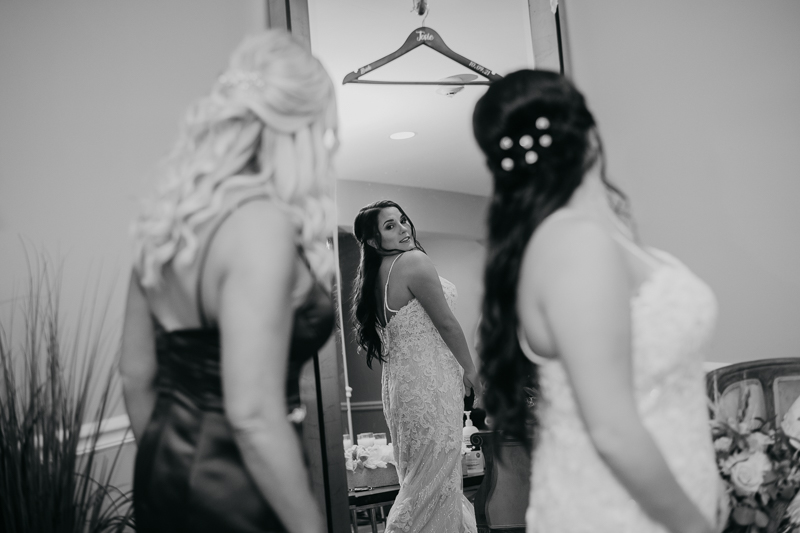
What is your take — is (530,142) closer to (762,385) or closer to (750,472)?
(750,472)

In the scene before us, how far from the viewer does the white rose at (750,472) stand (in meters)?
1.40

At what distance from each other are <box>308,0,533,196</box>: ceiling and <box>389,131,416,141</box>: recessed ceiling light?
0.02 meters

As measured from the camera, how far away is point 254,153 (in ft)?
4.24

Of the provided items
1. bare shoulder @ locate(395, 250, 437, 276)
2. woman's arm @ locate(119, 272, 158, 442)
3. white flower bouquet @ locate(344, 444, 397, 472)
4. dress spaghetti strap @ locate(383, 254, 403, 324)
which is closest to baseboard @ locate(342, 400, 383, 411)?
white flower bouquet @ locate(344, 444, 397, 472)

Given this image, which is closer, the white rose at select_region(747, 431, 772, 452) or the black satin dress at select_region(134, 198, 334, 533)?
the black satin dress at select_region(134, 198, 334, 533)

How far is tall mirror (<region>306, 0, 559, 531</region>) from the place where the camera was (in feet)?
10.1

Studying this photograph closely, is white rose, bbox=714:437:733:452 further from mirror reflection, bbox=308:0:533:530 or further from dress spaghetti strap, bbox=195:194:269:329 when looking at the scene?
mirror reflection, bbox=308:0:533:530

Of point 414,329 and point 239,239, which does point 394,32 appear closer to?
point 414,329

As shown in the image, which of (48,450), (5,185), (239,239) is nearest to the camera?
(239,239)

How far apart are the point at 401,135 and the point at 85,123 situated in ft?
5.02

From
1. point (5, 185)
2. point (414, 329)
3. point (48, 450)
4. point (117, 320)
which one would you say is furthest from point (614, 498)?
point (414, 329)

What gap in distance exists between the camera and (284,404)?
1.18 metres

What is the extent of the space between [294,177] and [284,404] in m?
0.40

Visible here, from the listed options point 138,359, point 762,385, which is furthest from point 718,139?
point 138,359
